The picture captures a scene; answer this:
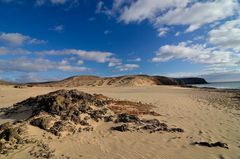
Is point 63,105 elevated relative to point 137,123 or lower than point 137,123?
elevated

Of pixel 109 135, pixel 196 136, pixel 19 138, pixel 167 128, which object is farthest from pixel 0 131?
pixel 196 136

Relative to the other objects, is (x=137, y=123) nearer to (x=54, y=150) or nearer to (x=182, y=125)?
(x=182, y=125)

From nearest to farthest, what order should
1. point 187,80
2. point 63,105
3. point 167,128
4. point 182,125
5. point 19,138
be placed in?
1. point 19,138
2. point 167,128
3. point 182,125
4. point 63,105
5. point 187,80

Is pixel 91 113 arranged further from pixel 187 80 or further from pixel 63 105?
pixel 187 80

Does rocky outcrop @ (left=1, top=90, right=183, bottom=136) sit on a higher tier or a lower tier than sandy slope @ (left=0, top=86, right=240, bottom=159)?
higher

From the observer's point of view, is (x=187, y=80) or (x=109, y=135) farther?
(x=187, y=80)

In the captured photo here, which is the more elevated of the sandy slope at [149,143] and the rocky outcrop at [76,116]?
the rocky outcrop at [76,116]

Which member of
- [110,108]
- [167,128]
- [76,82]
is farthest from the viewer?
[76,82]

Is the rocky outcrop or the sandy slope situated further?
the rocky outcrop

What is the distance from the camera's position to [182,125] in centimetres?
1023

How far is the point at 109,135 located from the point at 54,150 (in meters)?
2.20

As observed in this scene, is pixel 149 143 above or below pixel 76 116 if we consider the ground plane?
below

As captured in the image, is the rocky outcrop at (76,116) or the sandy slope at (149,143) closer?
the sandy slope at (149,143)

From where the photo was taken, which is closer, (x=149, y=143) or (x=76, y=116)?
(x=149, y=143)
